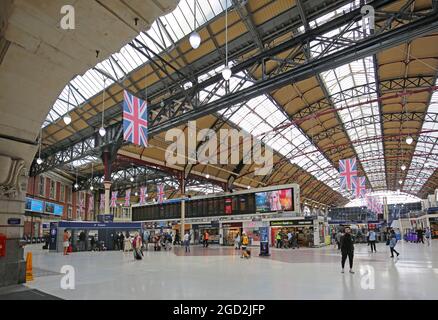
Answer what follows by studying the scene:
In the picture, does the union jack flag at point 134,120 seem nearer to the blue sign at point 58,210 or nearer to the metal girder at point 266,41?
the metal girder at point 266,41

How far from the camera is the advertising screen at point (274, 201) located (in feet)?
89.8

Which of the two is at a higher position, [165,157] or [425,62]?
[425,62]

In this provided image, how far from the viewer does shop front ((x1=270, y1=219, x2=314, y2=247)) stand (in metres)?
27.7

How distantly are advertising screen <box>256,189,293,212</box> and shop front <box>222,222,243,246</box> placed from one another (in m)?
3.22

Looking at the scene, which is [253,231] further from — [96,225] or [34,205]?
[34,205]

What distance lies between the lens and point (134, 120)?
1202 centimetres

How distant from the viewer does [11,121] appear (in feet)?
28.1

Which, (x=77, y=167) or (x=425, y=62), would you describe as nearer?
(x=425, y=62)

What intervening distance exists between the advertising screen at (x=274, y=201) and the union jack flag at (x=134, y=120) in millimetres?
17523

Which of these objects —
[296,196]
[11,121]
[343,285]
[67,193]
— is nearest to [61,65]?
[11,121]

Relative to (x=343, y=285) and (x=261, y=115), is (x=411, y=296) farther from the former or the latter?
(x=261, y=115)

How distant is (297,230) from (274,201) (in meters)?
3.96

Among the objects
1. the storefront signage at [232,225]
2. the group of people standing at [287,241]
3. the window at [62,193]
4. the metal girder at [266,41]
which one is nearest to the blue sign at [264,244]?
the group of people standing at [287,241]
